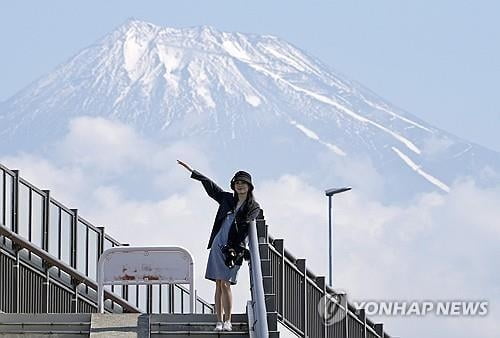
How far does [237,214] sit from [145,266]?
2.60m

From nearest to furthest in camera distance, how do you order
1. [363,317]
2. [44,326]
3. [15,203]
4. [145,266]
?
[44,326]
[145,266]
[15,203]
[363,317]

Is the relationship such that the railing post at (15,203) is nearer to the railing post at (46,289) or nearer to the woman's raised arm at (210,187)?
the railing post at (46,289)

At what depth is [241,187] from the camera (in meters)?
18.5

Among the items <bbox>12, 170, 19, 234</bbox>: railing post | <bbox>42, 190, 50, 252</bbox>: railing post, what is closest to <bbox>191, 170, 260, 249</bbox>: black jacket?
<bbox>12, 170, 19, 234</bbox>: railing post

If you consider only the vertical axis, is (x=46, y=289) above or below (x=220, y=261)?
above

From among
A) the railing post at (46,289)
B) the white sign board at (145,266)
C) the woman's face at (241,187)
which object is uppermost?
the railing post at (46,289)

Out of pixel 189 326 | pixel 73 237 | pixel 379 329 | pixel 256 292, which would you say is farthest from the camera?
pixel 379 329

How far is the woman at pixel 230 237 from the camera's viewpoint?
18516 mm

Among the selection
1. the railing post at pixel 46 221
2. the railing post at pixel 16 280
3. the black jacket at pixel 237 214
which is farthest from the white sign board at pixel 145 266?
the railing post at pixel 46 221

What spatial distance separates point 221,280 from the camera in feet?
61.1

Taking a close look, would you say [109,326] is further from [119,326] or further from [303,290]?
[303,290]

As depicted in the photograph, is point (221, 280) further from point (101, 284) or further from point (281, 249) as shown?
point (281, 249)

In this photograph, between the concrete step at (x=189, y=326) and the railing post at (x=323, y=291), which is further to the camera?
the railing post at (x=323, y=291)

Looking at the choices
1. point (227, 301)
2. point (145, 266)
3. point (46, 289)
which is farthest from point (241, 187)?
point (46, 289)
